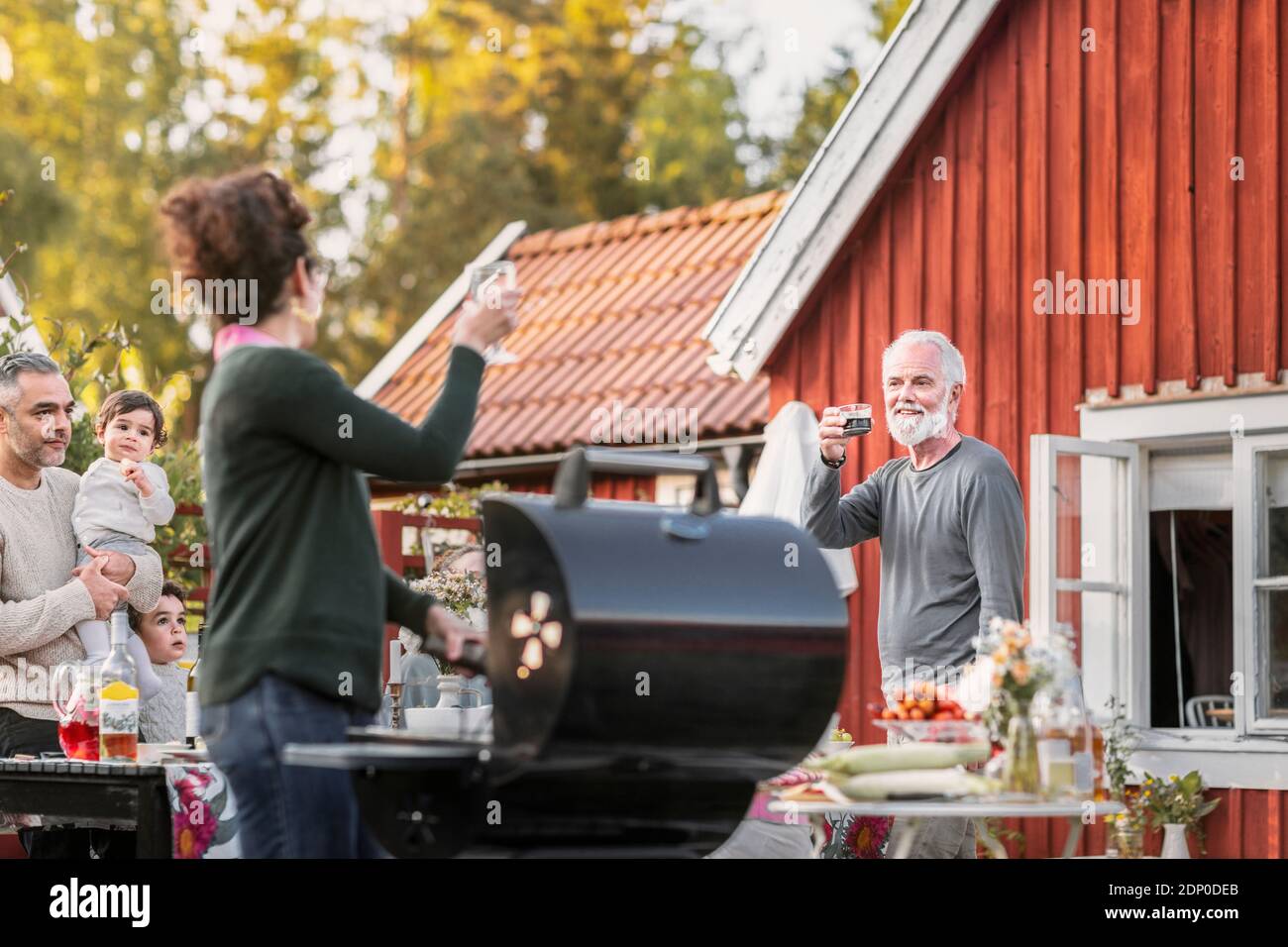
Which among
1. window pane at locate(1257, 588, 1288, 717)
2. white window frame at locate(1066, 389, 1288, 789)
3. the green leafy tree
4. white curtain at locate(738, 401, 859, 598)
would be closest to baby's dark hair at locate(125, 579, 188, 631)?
white curtain at locate(738, 401, 859, 598)

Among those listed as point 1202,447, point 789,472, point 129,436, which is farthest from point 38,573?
point 1202,447

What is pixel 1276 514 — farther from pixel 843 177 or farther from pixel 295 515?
pixel 295 515

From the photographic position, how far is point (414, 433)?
3.42 m

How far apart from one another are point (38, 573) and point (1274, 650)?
494cm

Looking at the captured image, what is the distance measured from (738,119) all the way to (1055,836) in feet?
70.7

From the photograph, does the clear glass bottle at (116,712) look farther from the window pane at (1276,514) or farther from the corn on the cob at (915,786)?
the window pane at (1276,514)

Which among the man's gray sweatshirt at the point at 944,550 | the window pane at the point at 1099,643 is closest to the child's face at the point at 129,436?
the man's gray sweatshirt at the point at 944,550

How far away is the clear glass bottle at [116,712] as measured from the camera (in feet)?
16.6

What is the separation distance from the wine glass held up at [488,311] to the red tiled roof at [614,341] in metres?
8.04

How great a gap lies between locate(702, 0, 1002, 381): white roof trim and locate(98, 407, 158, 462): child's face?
12.0 ft

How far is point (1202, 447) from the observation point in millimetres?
7984

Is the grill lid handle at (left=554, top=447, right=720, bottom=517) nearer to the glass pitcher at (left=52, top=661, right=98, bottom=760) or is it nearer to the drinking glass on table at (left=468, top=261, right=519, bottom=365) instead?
the drinking glass on table at (left=468, top=261, right=519, bottom=365)

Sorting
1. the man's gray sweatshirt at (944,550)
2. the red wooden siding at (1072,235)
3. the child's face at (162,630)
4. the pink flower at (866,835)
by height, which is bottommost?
the pink flower at (866,835)
